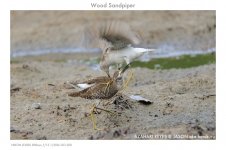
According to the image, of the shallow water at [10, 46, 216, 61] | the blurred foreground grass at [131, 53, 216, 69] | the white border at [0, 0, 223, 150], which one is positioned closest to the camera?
the white border at [0, 0, 223, 150]

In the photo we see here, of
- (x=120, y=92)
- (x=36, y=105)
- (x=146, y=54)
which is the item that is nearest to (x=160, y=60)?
(x=146, y=54)

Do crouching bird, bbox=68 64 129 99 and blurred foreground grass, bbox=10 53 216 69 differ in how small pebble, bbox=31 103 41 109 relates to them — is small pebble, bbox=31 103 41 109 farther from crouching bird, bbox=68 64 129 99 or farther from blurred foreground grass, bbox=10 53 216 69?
blurred foreground grass, bbox=10 53 216 69

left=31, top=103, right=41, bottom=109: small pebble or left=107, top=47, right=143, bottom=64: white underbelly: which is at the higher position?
left=107, top=47, right=143, bottom=64: white underbelly

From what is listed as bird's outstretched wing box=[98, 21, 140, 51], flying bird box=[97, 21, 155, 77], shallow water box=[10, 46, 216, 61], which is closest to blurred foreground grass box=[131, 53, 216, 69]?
shallow water box=[10, 46, 216, 61]

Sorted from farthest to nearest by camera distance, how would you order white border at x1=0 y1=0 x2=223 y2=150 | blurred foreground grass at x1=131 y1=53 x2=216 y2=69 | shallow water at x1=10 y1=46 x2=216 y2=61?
shallow water at x1=10 y1=46 x2=216 y2=61 → blurred foreground grass at x1=131 y1=53 x2=216 y2=69 → white border at x1=0 y1=0 x2=223 y2=150

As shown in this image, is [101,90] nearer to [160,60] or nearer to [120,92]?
[120,92]
